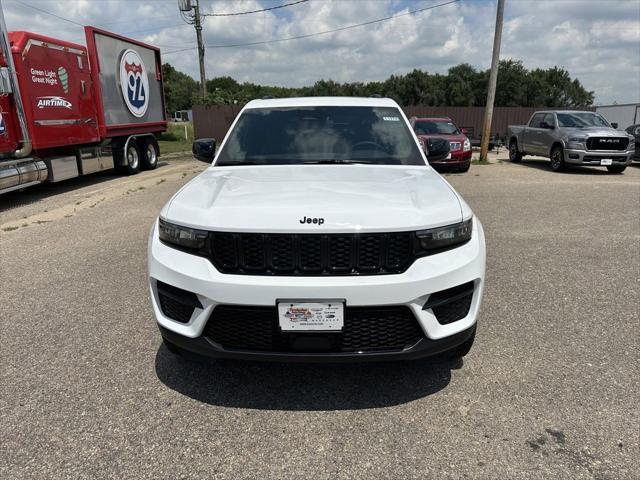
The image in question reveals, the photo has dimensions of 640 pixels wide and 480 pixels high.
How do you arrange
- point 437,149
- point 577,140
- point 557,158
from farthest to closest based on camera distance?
point 557,158
point 577,140
point 437,149

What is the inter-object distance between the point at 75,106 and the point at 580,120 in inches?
557

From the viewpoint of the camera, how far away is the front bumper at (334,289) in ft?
7.55

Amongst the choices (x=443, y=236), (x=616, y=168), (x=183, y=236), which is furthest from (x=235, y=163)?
(x=616, y=168)

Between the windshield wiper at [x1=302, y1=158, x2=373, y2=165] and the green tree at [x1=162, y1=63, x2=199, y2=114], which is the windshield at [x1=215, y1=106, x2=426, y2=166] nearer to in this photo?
the windshield wiper at [x1=302, y1=158, x2=373, y2=165]

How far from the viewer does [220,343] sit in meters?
2.49

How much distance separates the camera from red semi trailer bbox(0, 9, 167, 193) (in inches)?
352

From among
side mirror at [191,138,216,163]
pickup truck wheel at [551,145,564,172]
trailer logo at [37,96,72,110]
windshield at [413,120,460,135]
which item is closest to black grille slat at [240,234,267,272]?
side mirror at [191,138,216,163]

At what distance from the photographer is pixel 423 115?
1055 inches

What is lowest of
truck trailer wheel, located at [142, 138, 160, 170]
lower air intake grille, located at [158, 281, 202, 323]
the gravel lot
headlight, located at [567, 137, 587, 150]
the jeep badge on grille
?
truck trailer wheel, located at [142, 138, 160, 170]

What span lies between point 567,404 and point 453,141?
11887 millimetres

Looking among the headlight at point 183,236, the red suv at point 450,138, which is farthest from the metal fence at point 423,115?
the headlight at point 183,236

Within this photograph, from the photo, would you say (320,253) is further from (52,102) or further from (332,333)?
(52,102)

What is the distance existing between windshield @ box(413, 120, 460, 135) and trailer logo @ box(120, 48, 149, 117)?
839 cm

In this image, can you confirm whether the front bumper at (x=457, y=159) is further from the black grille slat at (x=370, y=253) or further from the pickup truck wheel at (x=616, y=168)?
the black grille slat at (x=370, y=253)
